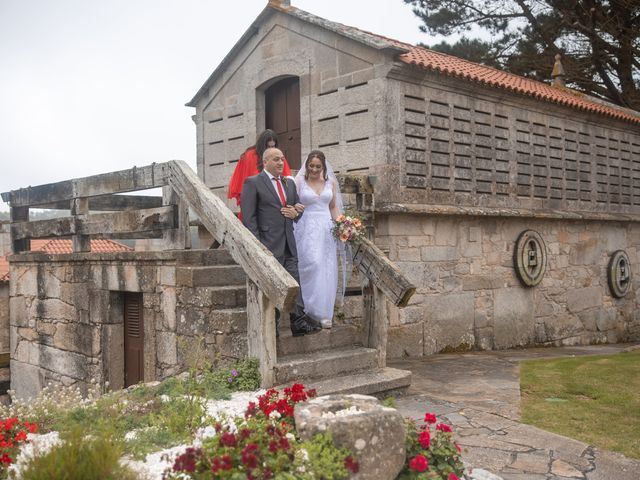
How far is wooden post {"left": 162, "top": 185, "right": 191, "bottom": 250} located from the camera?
649 centimetres

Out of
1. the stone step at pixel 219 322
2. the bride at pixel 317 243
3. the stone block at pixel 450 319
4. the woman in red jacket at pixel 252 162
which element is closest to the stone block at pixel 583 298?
the stone block at pixel 450 319

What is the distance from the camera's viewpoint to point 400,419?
11.7ft

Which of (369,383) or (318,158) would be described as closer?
(369,383)

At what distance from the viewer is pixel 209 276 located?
6035 mm

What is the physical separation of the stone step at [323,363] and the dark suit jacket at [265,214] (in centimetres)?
92

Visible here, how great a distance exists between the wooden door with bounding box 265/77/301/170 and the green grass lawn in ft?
17.2

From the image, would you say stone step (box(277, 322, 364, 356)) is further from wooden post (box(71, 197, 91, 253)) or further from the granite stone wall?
wooden post (box(71, 197, 91, 253))

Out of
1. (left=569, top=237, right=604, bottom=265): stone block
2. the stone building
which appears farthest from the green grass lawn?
(left=569, top=237, right=604, bottom=265): stone block

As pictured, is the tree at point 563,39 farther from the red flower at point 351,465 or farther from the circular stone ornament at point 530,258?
the red flower at point 351,465

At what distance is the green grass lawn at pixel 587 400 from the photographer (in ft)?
16.0

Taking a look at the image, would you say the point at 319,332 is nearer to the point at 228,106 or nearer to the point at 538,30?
the point at 228,106

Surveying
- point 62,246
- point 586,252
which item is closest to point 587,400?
point 586,252

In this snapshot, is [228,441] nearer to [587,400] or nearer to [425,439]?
[425,439]

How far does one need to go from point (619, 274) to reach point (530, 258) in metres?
3.67
